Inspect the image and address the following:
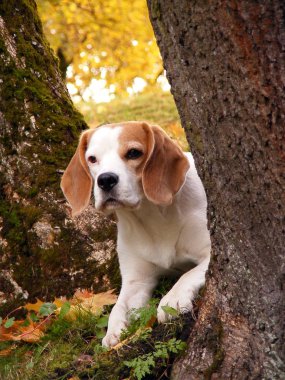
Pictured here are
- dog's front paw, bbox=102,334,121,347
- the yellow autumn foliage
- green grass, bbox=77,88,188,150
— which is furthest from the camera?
the yellow autumn foliage

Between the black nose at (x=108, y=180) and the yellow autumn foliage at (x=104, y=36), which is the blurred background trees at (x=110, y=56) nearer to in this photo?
the yellow autumn foliage at (x=104, y=36)

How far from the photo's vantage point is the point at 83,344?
4.01 meters

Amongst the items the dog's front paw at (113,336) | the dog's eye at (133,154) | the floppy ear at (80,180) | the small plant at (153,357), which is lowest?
the dog's front paw at (113,336)

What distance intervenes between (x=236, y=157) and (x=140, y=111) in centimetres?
755

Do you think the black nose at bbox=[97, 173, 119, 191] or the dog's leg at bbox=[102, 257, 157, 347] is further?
the dog's leg at bbox=[102, 257, 157, 347]

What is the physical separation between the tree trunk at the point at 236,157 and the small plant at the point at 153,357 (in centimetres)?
7

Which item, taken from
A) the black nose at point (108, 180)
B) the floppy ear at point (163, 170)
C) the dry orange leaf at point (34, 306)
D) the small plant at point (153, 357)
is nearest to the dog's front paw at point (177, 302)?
the small plant at point (153, 357)

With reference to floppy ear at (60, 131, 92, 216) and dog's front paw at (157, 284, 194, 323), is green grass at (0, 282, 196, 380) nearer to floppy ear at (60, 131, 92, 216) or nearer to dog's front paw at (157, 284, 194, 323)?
dog's front paw at (157, 284, 194, 323)

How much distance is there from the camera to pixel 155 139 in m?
4.12

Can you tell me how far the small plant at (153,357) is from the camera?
321 centimetres

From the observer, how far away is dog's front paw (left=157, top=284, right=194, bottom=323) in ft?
11.8

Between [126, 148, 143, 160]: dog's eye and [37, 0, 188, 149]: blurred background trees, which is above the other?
[126, 148, 143, 160]: dog's eye

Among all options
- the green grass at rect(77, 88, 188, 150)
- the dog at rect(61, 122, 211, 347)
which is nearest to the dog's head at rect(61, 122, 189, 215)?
the dog at rect(61, 122, 211, 347)

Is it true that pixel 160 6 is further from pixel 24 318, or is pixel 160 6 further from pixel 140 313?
pixel 24 318
